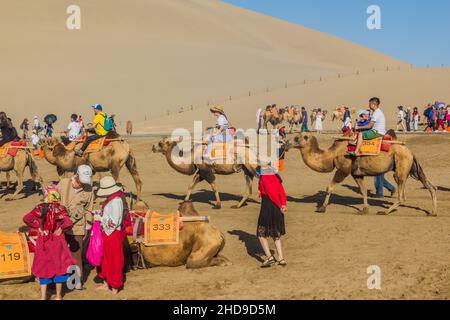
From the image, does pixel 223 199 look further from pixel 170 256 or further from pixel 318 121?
pixel 318 121

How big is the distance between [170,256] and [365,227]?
458 centimetres

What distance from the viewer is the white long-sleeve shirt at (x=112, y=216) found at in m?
8.69

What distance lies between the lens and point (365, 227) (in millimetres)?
12516

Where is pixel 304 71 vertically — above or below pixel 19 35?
below

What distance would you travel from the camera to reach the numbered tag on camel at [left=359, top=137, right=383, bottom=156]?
1438 cm

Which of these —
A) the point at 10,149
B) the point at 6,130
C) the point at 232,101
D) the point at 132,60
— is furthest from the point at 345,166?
the point at 132,60

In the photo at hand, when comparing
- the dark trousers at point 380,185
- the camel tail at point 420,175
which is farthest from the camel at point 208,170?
the camel tail at point 420,175

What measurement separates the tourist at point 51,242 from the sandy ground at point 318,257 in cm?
51

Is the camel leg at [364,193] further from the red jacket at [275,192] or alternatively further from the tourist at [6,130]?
the tourist at [6,130]

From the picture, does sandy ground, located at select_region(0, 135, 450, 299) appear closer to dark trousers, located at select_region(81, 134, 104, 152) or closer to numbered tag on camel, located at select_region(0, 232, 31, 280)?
numbered tag on camel, located at select_region(0, 232, 31, 280)

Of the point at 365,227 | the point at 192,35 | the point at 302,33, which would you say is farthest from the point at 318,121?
the point at 302,33

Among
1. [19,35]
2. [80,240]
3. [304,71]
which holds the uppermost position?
[19,35]

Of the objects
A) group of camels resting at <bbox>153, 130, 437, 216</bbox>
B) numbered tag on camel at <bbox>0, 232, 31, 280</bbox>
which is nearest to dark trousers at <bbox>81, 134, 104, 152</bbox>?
group of camels resting at <bbox>153, 130, 437, 216</bbox>

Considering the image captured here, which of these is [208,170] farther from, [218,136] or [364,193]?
→ [364,193]
